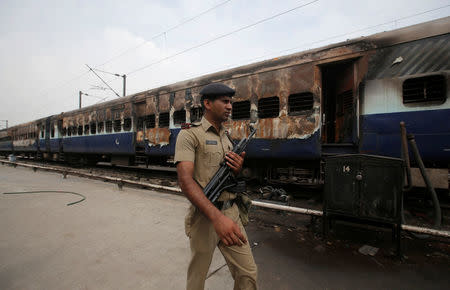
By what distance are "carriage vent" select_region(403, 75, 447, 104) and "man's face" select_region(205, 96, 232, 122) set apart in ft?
14.1

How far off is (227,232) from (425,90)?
4.89 m

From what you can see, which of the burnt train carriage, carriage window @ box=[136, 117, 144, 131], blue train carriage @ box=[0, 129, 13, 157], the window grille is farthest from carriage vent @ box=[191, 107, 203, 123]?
blue train carriage @ box=[0, 129, 13, 157]

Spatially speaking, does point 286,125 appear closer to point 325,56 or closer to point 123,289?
point 325,56

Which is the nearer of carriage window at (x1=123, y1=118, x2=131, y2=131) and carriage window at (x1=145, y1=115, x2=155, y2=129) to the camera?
carriage window at (x1=145, y1=115, x2=155, y2=129)

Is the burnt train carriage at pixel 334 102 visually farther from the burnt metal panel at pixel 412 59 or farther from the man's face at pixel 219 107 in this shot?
the man's face at pixel 219 107

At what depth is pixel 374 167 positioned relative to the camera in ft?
9.25

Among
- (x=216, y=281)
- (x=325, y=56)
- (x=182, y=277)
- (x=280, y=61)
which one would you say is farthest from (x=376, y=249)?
(x=280, y=61)

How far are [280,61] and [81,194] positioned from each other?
20.8ft

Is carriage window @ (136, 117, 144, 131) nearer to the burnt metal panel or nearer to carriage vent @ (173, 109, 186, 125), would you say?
carriage vent @ (173, 109, 186, 125)

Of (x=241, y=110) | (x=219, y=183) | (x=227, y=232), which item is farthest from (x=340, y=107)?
(x=227, y=232)

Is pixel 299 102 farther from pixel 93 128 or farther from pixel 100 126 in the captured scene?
pixel 93 128

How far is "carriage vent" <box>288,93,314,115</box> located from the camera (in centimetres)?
486

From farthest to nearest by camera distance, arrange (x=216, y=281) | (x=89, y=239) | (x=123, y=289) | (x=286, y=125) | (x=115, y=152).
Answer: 1. (x=115, y=152)
2. (x=286, y=125)
3. (x=89, y=239)
4. (x=216, y=281)
5. (x=123, y=289)

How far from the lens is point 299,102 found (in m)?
5.01
